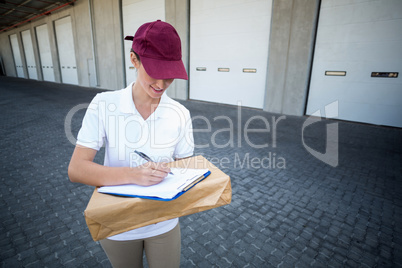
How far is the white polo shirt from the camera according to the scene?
1.05m

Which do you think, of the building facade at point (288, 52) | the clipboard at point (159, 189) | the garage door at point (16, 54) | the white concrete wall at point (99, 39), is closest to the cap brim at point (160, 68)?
the clipboard at point (159, 189)

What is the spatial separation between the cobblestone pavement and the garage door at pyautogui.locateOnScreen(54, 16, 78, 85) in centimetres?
1575

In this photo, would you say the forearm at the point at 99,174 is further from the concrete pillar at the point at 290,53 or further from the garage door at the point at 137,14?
the garage door at the point at 137,14

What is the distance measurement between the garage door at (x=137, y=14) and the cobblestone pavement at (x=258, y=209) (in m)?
8.77

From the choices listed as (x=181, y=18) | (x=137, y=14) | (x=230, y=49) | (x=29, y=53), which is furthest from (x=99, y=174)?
(x=29, y=53)

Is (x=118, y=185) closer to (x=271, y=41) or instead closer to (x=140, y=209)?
(x=140, y=209)

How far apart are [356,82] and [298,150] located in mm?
3886

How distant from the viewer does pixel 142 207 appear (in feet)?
2.69

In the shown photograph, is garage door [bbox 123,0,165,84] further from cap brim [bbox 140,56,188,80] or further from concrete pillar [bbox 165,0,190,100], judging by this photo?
cap brim [bbox 140,56,188,80]

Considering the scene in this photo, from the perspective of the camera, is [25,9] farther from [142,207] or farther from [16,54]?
[142,207]

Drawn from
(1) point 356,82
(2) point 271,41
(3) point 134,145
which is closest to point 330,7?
(2) point 271,41

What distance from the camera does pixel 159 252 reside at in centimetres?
116

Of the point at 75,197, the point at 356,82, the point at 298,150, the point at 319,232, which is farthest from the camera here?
the point at 356,82

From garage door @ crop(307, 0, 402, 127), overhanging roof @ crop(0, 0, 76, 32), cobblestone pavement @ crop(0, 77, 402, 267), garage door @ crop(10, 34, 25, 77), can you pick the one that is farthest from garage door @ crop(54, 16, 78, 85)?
garage door @ crop(307, 0, 402, 127)
